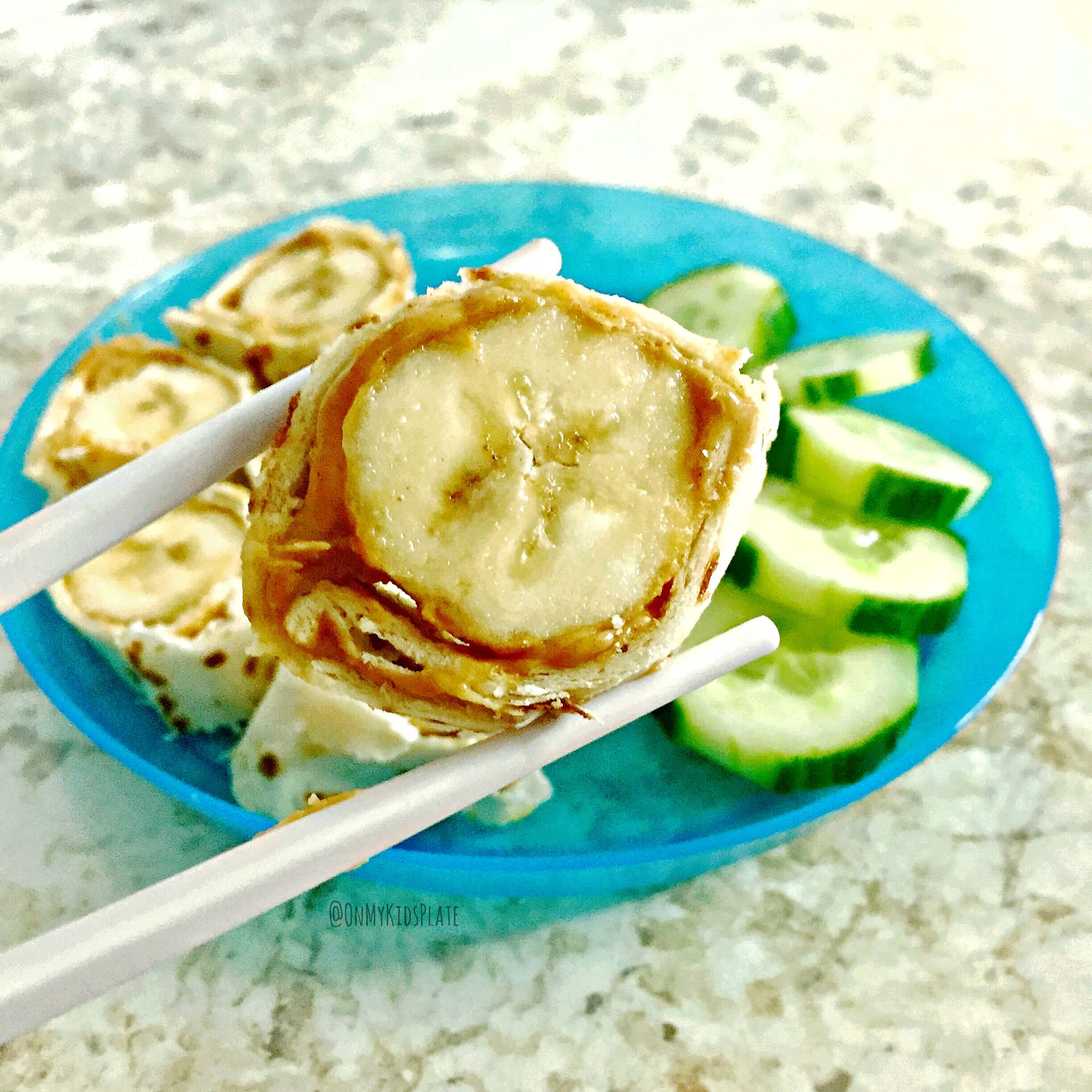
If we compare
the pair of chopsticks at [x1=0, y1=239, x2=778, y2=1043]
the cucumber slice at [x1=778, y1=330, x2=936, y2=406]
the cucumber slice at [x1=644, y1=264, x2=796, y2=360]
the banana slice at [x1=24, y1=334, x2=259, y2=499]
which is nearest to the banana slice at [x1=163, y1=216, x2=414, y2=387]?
the banana slice at [x1=24, y1=334, x2=259, y2=499]

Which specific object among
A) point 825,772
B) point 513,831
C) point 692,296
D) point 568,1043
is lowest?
point 568,1043

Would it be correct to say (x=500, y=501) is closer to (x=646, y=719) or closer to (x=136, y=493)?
(x=136, y=493)

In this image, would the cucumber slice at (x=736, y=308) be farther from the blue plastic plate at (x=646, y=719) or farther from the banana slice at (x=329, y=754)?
the banana slice at (x=329, y=754)

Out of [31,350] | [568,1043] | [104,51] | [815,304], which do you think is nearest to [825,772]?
[568,1043]

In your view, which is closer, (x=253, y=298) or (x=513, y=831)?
(x=513, y=831)

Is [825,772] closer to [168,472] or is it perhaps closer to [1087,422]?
[168,472]
